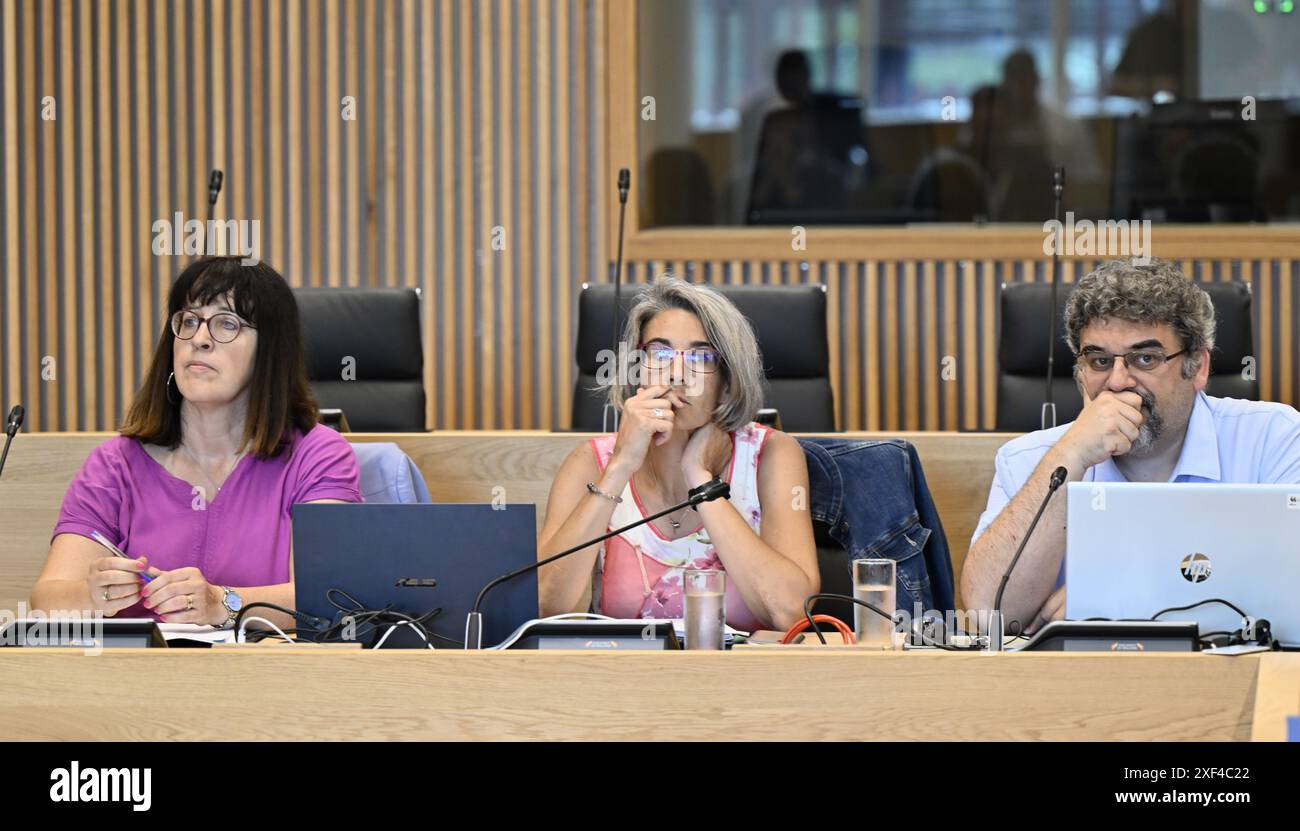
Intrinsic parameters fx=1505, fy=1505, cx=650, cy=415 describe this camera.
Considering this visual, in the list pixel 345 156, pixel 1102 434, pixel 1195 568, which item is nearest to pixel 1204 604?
pixel 1195 568

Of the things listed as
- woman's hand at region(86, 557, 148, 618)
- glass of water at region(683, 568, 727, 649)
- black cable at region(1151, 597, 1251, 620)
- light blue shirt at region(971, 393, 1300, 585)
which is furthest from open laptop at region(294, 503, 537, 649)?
light blue shirt at region(971, 393, 1300, 585)

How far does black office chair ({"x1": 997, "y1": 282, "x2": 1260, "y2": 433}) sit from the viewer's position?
3.84 m

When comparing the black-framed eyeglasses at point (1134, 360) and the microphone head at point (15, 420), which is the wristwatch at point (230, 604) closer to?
the microphone head at point (15, 420)

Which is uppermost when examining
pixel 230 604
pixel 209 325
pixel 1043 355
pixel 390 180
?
pixel 390 180

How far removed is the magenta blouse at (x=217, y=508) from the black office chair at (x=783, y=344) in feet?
4.20

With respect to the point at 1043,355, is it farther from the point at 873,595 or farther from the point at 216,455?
the point at 216,455

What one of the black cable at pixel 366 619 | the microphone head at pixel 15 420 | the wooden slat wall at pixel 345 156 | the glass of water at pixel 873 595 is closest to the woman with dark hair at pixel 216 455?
the microphone head at pixel 15 420

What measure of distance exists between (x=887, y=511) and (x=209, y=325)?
1256 mm

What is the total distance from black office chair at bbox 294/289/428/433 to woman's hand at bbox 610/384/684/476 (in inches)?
58.9

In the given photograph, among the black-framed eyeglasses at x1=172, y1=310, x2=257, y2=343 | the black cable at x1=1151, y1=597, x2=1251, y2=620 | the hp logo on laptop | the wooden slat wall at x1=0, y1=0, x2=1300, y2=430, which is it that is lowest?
the black cable at x1=1151, y1=597, x2=1251, y2=620

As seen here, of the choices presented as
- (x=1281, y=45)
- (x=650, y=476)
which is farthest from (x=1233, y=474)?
(x=1281, y=45)

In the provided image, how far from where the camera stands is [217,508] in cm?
266

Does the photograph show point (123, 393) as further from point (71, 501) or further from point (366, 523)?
point (366, 523)

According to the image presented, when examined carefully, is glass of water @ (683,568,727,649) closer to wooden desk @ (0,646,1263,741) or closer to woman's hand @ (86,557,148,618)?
wooden desk @ (0,646,1263,741)
